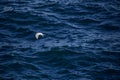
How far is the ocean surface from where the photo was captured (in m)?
9.50

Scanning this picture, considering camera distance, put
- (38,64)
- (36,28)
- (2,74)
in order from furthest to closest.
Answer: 1. (36,28)
2. (38,64)
3. (2,74)

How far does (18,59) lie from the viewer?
10.1 m

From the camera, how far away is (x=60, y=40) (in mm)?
11531

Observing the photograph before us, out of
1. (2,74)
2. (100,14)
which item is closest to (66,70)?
(2,74)

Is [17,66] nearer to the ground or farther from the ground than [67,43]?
nearer to the ground

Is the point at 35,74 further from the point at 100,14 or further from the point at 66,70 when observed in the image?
the point at 100,14

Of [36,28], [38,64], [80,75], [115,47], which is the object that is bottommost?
[80,75]

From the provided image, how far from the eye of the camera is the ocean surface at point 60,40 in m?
9.50

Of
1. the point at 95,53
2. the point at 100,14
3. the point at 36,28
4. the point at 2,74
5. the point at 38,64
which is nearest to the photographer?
the point at 2,74

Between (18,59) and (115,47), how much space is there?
5050mm

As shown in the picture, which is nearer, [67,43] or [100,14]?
[67,43]

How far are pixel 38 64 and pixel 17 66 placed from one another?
0.98 meters

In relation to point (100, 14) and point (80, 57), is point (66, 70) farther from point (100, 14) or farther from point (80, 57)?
point (100, 14)

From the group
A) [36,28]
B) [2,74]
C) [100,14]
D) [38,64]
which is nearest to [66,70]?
[38,64]
